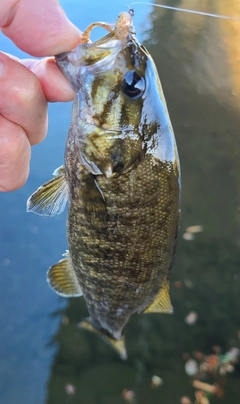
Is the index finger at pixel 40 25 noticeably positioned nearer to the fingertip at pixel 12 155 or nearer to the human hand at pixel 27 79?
the human hand at pixel 27 79

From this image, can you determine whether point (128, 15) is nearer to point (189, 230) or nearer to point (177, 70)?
point (189, 230)

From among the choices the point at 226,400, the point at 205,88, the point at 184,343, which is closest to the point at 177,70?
the point at 205,88

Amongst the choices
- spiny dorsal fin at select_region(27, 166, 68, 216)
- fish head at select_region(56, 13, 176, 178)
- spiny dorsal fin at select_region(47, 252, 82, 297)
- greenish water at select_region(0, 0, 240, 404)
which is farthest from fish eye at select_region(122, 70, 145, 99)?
greenish water at select_region(0, 0, 240, 404)

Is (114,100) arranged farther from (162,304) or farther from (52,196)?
(162,304)

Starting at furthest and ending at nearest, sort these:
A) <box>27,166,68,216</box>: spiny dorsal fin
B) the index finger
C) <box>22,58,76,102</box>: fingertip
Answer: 1. <box>27,166,68,216</box>: spiny dorsal fin
2. <box>22,58,76,102</box>: fingertip
3. the index finger

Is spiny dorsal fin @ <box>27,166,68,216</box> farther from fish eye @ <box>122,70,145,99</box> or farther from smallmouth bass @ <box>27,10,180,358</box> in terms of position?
fish eye @ <box>122,70,145,99</box>

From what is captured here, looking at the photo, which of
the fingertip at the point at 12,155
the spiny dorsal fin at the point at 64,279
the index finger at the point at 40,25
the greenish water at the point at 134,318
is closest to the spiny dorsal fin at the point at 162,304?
the spiny dorsal fin at the point at 64,279
